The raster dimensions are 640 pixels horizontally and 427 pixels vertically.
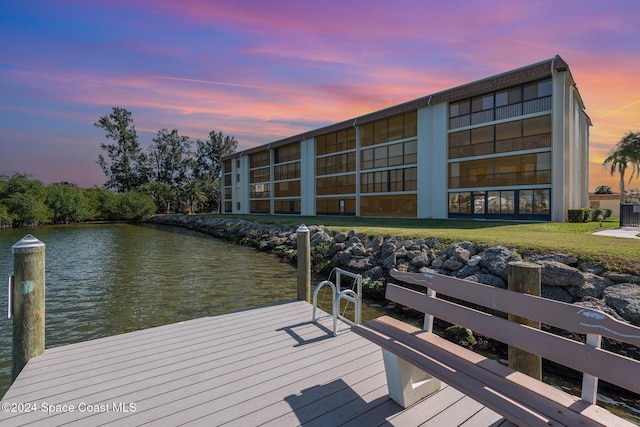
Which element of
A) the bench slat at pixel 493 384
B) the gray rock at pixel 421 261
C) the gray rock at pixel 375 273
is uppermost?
the bench slat at pixel 493 384

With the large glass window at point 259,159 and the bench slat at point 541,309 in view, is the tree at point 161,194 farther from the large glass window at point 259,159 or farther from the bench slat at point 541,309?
the bench slat at point 541,309

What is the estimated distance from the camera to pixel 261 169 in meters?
49.2

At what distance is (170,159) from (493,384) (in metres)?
74.7

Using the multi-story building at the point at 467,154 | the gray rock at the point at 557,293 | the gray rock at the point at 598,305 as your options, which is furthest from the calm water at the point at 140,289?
the multi-story building at the point at 467,154

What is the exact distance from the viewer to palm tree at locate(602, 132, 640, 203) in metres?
36.1

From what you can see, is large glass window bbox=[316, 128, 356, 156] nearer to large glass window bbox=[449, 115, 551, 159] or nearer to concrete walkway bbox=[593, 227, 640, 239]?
large glass window bbox=[449, 115, 551, 159]

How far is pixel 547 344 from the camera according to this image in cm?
250

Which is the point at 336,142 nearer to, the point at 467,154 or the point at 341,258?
the point at 467,154

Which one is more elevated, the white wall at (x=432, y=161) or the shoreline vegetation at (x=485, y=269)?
the white wall at (x=432, y=161)

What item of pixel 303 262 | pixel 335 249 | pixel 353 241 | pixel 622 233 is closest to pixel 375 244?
pixel 353 241

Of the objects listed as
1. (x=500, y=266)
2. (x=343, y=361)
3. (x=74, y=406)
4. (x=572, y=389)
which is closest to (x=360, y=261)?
(x=500, y=266)

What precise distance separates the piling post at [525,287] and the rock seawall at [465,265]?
181 inches

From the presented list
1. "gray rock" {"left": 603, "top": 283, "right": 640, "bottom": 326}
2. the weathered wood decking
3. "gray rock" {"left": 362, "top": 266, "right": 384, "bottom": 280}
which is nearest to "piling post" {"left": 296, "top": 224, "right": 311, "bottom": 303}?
the weathered wood decking

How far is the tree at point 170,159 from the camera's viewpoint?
225 ft
